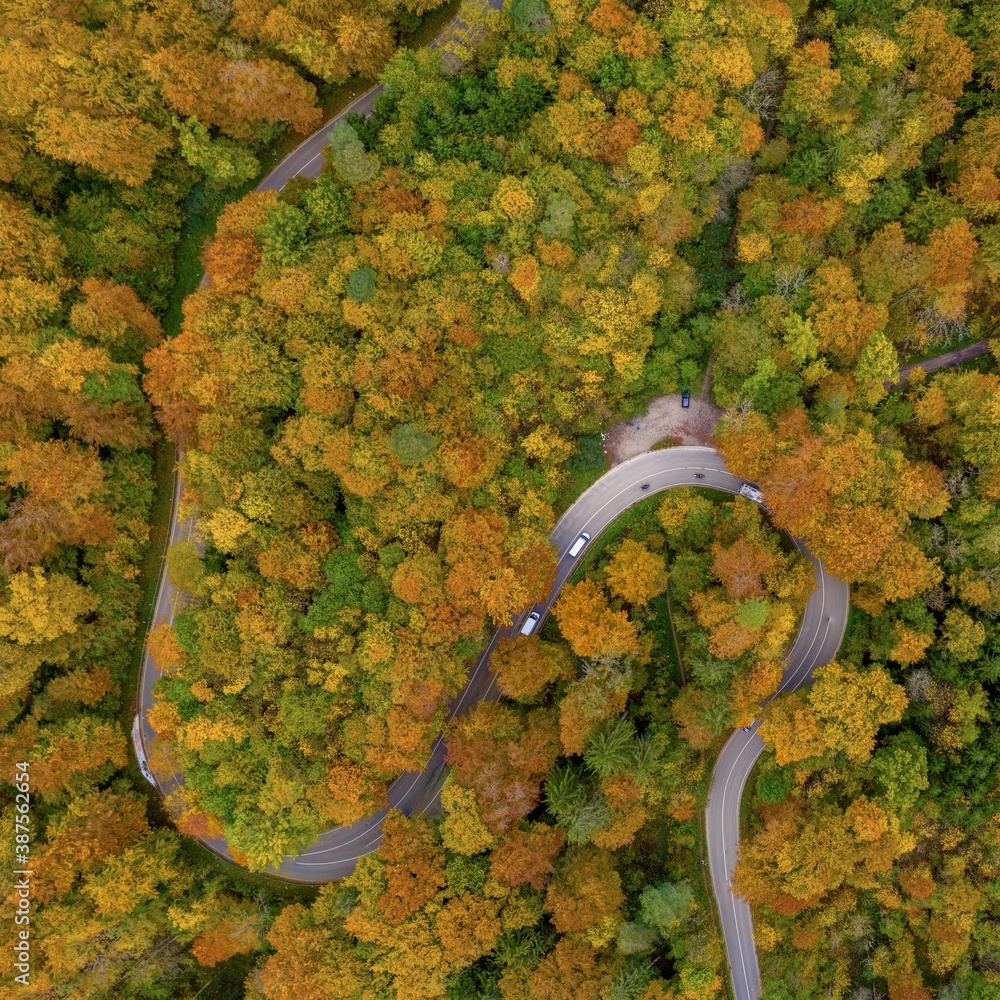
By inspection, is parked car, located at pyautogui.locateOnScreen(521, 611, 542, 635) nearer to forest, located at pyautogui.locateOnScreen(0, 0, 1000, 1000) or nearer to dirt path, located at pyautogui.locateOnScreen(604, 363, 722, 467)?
forest, located at pyautogui.locateOnScreen(0, 0, 1000, 1000)

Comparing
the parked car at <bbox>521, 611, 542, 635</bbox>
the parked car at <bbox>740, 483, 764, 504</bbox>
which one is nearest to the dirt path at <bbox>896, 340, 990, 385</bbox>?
the parked car at <bbox>740, 483, 764, 504</bbox>

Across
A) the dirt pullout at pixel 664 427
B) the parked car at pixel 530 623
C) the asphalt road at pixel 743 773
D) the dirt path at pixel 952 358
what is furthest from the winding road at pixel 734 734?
the dirt path at pixel 952 358

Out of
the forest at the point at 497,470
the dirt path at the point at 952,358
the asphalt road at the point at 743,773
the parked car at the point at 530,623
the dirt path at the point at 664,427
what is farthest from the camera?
the parked car at the point at 530,623

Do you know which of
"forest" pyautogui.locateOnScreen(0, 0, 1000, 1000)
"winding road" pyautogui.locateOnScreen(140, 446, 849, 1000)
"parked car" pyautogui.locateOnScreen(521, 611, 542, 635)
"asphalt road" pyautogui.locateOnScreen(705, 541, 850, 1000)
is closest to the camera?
"forest" pyautogui.locateOnScreen(0, 0, 1000, 1000)

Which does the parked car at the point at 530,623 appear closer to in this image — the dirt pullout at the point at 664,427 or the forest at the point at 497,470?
the forest at the point at 497,470

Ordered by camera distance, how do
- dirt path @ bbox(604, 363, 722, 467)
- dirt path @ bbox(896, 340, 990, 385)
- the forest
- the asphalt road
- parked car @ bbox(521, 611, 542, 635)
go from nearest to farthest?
the forest → the asphalt road → dirt path @ bbox(896, 340, 990, 385) → dirt path @ bbox(604, 363, 722, 467) → parked car @ bbox(521, 611, 542, 635)

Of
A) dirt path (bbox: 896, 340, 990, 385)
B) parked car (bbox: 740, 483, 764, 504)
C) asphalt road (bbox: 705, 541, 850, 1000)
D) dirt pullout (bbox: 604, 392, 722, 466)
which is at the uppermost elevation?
dirt path (bbox: 896, 340, 990, 385)

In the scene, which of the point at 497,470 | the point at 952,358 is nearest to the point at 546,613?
the point at 497,470

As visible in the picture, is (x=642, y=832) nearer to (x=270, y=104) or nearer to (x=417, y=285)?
(x=417, y=285)
